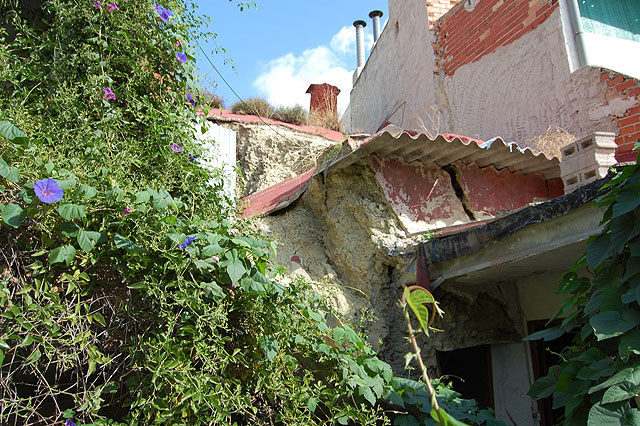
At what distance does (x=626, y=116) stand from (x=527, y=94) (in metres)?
1.54

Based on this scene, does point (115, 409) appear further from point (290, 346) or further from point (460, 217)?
point (460, 217)

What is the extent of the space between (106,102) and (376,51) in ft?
31.7

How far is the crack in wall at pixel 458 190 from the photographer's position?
479 centimetres

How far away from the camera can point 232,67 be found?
10.8 feet

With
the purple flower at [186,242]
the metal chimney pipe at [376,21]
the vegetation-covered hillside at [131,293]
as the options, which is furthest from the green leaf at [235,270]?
the metal chimney pipe at [376,21]

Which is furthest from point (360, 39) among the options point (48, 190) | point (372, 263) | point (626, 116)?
point (48, 190)

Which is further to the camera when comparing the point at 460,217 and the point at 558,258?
the point at 460,217

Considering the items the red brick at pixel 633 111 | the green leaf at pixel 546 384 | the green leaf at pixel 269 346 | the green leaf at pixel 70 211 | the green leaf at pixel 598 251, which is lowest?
the green leaf at pixel 546 384

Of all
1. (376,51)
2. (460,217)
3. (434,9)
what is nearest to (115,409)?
(460,217)

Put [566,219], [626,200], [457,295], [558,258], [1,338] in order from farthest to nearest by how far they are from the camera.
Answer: [457,295], [558,258], [566,219], [626,200], [1,338]

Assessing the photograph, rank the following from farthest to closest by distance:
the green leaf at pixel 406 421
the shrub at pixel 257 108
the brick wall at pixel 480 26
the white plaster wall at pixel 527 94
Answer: the shrub at pixel 257 108 → the brick wall at pixel 480 26 → the white plaster wall at pixel 527 94 → the green leaf at pixel 406 421

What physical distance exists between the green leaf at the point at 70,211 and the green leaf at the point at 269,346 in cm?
87

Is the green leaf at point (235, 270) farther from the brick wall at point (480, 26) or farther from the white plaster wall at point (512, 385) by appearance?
the brick wall at point (480, 26)

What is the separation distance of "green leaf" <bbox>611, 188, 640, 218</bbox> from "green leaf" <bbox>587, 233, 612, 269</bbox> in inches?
5.8
